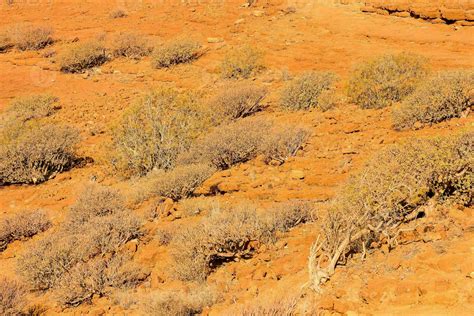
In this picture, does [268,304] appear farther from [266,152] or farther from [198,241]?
[266,152]

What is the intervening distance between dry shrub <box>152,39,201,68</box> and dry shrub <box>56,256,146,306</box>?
461 inches

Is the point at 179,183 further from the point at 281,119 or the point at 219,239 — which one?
the point at 281,119

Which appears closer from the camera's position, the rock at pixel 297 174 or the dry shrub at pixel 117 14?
the rock at pixel 297 174

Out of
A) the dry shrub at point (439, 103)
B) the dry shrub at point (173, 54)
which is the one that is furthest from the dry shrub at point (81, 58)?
the dry shrub at point (439, 103)

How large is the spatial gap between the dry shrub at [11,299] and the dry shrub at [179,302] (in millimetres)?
1536

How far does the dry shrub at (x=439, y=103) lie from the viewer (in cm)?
858

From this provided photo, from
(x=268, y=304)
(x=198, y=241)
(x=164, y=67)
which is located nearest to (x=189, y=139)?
(x=198, y=241)

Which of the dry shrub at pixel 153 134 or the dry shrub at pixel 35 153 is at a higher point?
the dry shrub at pixel 153 134

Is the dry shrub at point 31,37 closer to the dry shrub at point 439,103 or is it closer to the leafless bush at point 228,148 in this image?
the leafless bush at point 228,148

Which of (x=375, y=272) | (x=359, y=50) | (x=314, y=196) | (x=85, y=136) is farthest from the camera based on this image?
(x=359, y=50)

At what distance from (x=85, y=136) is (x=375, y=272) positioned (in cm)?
984

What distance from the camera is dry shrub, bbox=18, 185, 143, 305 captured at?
5.19 m

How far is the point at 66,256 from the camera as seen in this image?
5637 millimetres

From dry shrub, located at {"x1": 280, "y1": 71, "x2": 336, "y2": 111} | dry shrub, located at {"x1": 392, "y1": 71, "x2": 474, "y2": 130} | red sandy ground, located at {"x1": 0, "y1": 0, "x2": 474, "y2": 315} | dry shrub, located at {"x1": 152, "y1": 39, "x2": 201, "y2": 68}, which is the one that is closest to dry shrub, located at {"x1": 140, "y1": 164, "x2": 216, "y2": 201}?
red sandy ground, located at {"x1": 0, "y1": 0, "x2": 474, "y2": 315}
